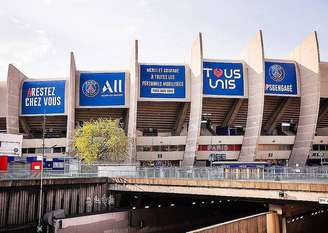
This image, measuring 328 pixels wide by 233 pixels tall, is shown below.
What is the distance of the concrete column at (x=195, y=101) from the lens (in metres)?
59.9

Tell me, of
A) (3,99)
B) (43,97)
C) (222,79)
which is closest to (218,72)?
(222,79)

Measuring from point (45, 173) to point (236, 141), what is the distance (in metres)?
42.9

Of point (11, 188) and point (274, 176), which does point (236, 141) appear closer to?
point (274, 176)

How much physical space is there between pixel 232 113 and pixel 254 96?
695cm

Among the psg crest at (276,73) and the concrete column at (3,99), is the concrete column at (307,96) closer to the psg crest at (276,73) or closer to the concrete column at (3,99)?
the psg crest at (276,73)

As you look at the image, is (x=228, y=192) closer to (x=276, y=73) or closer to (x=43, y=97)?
(x=276, y=73)

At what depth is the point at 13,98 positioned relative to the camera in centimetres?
6178

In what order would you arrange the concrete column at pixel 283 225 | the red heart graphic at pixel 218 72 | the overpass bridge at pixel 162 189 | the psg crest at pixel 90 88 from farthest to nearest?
1. the red heart graphic at pixel 218 72
2. the psg crest at pixel 90 88
3. the concrete column at pixel 283 225
4. the overpass bridge at pixel 162 189

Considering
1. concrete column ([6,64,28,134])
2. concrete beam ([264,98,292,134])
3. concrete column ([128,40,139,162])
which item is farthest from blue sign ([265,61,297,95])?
concrete column ([6,64,28,134])

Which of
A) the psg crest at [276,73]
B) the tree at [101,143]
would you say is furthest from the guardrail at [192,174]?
the psg crest at [276,73]

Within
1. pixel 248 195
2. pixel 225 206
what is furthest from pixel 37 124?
pixel 248 195

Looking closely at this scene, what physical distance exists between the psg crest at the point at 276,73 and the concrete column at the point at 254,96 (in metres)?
3.60

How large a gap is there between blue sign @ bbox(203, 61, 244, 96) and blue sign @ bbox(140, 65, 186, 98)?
177 inches

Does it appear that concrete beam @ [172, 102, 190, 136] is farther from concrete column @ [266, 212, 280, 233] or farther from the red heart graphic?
concrete column @ [266, 212, 280, 233]
